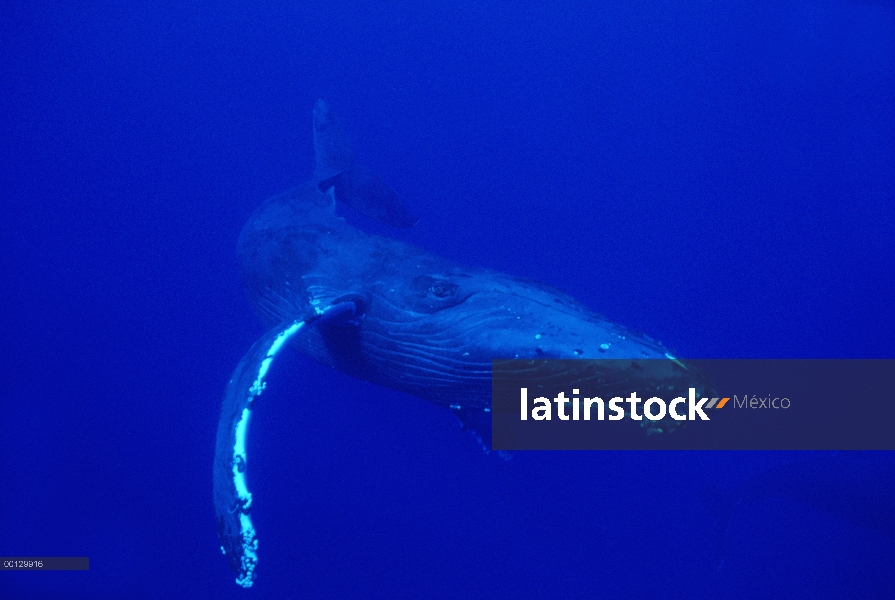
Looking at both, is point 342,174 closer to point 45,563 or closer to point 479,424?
point 479,424

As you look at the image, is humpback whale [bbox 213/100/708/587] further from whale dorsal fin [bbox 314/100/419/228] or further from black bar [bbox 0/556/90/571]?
black bar [bbox 0/556/90/571]

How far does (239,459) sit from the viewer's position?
3355 millimetres

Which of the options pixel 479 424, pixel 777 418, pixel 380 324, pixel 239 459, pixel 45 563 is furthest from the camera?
pixel 777 418

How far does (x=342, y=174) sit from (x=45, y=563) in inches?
435

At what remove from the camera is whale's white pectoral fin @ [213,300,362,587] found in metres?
3.21

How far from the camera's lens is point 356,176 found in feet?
27.6

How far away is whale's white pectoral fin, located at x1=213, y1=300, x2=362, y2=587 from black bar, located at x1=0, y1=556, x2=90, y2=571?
11.2 meters

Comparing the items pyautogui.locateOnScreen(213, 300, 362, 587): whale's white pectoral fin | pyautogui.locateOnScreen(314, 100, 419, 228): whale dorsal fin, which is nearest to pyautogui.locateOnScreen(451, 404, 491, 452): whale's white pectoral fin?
pyautogui.locateOnScreen(213, 300, 362, 587): whale's white pectoral fin

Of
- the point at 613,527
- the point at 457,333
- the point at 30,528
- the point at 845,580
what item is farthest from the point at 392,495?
the point at 845,580

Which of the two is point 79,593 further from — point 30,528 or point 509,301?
point 509,301

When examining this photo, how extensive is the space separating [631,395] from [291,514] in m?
11.2

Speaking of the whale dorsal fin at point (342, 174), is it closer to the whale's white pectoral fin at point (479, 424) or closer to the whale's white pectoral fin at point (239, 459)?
the whale's white pectoral fin at point (479, 424)

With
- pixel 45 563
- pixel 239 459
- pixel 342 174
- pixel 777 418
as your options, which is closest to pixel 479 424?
pixel 239 459

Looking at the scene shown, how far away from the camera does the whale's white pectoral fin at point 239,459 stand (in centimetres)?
321
